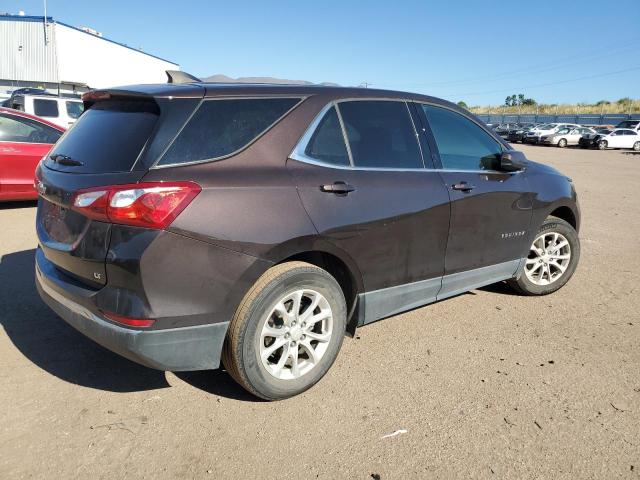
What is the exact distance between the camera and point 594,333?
3.97 m

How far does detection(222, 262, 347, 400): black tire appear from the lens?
265cm

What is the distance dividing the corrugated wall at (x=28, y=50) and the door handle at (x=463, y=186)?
177 ft

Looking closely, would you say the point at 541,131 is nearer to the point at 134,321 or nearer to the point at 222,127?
the point at 222,127

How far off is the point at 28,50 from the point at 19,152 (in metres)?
50.0

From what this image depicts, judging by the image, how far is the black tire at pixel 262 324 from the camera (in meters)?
2.65

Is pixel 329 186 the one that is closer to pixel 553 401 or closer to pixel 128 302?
pixel 128 302

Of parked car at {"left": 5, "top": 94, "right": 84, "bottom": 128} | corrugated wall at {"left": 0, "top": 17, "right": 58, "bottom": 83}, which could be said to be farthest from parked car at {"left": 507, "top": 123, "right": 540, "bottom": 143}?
corrugated wall at {"left": 0, "top": 17, "right": 58, "bottom": 83}

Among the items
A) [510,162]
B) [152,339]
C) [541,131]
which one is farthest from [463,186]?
[541,131]

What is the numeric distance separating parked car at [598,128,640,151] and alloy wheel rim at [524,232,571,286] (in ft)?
113

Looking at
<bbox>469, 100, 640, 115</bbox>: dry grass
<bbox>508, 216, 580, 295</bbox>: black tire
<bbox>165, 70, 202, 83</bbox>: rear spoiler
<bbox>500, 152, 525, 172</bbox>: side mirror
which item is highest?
<bbox>469, 100, 640, 115</bbox>: dry grass

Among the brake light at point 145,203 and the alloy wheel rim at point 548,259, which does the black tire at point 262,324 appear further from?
the alloy wheel rim at point 548,259

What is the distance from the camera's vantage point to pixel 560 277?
15.7 feet

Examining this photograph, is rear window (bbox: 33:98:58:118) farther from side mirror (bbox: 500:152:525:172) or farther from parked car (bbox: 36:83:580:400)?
side mirror (bbox: 500:152:525:172)

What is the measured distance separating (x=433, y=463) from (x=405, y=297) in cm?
123
